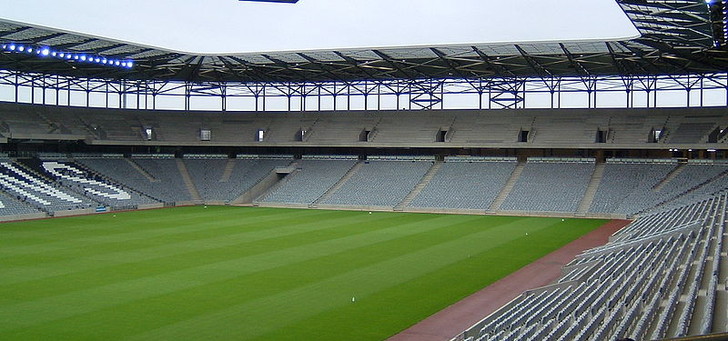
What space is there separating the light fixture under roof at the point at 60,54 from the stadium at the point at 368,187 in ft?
0.43

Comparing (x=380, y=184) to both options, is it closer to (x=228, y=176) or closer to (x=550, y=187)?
(x=550, y=187)

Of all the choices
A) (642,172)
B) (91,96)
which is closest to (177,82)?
(91,96)

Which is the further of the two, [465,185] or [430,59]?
[465,185]

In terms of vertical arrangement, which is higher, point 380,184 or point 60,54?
point 60,54

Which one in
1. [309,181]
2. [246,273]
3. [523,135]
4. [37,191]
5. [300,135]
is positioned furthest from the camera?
[300,135]

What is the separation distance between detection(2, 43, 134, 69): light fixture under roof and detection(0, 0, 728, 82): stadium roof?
35 centimetres

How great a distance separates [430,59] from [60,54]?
24052 millimetres

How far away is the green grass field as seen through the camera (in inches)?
680

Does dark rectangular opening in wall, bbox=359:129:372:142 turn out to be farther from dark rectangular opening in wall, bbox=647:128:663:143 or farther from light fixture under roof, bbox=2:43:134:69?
dark rectangular opening in wall, bbox=647:128:663:143

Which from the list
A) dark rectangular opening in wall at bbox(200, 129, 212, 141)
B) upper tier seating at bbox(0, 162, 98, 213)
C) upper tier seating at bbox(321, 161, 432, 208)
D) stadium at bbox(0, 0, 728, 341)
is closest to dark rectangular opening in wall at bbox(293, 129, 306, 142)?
stadium at bbox(0, 0, 728, 341)

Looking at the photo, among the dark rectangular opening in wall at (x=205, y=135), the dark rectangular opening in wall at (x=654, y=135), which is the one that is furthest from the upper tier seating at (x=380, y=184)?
the dark rectangular opening in wall at (x=654, y=135)

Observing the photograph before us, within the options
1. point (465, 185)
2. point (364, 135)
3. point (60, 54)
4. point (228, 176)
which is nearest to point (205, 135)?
point (228, 176)

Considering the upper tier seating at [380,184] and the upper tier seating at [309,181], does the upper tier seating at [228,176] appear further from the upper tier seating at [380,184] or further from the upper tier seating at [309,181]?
the upper tier seating at [380,184]

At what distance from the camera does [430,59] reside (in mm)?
48062
